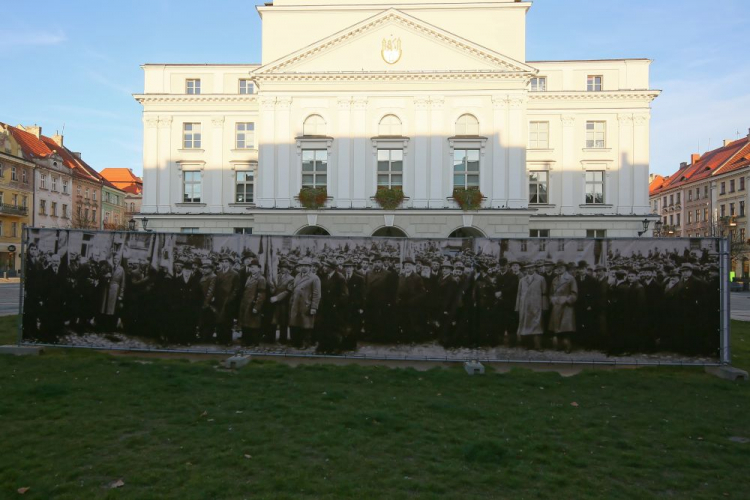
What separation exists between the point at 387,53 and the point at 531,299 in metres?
25.1

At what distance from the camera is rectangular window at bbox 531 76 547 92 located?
36188 mm

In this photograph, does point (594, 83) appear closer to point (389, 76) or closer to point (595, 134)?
point (595, 134)

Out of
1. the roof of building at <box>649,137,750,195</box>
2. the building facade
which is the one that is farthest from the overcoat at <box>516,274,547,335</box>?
the roof of building at <box>649,137,750,195</box>

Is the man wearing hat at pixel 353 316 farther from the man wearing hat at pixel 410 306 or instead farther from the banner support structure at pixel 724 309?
the banner support structure at pixel 724 309

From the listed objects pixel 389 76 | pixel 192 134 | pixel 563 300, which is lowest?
pixel 563 300

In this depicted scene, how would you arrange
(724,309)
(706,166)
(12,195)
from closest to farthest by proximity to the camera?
(724,309) < (12,195) < (706,166)

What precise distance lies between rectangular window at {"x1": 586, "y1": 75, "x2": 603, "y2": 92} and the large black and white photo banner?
28544 mm

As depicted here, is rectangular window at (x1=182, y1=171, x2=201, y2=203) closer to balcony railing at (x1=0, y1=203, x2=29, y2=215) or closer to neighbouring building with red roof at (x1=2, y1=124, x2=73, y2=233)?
balcony railing at (x1=0, y1=203, x2=29, y2=215)

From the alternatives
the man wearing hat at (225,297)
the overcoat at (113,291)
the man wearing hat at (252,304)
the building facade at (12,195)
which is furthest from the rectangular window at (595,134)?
the building facade at (12,195)

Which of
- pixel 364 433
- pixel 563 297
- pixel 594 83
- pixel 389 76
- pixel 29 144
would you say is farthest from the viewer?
pixel 29 144

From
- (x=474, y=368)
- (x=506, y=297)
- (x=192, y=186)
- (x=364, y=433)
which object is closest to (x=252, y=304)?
(x=474, y=368)

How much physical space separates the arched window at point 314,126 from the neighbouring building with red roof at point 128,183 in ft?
285

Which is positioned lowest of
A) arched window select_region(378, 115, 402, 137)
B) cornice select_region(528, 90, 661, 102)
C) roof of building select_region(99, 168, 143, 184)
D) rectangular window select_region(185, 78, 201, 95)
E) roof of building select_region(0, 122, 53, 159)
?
arched window select_region(378, 115, 402, 137)

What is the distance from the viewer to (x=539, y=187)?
36531 mm
